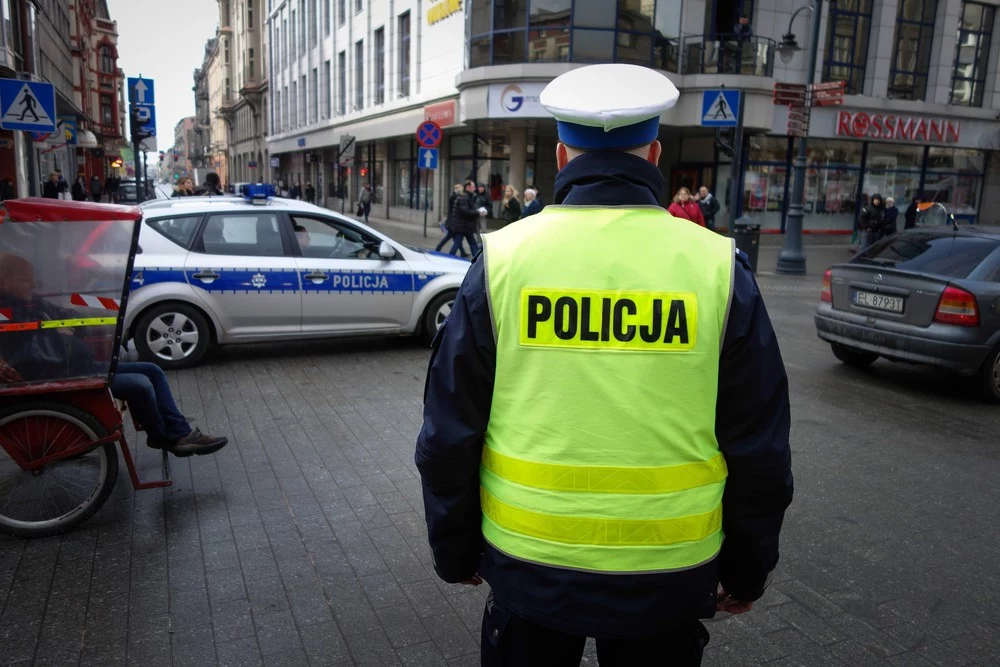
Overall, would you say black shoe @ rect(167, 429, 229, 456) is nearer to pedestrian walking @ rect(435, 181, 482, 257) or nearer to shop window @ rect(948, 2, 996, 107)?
pedestrian walking @ rect(435, 181, 482, 257)

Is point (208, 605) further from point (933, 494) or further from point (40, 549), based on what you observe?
point (933, 494)

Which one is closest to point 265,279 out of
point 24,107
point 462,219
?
point 24,107

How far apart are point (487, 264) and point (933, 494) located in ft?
14.4

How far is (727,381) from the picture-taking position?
1.80 meters

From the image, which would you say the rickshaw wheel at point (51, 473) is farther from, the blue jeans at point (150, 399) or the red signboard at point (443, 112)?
the red signboard at point (443, 112)

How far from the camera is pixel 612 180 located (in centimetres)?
186

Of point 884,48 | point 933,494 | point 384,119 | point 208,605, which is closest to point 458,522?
point 208,605

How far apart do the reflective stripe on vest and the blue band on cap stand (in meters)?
0.19

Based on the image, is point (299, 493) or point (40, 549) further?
point (299, 493)

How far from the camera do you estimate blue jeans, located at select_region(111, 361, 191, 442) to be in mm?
4453

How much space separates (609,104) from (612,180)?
0.58ft

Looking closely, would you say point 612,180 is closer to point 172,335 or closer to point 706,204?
point 172,335

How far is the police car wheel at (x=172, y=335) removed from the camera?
7.70 metres

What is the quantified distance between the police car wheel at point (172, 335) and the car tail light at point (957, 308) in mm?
6887
